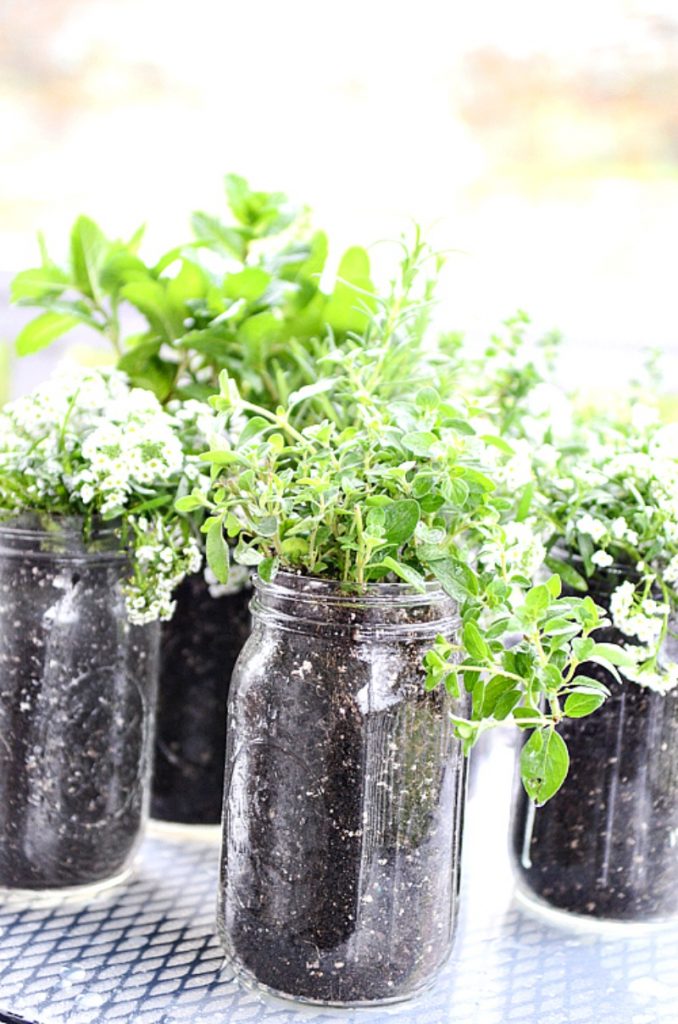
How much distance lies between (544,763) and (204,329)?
385 mm

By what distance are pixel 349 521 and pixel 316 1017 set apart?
269 mm

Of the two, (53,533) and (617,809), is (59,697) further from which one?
(617,809)

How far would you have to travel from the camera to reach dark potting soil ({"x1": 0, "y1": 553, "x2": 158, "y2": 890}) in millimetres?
703

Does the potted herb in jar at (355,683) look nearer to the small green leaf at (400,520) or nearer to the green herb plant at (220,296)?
the small green leaf at (400,520)

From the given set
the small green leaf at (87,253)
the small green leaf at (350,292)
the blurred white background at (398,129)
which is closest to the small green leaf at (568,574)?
the small green leaf at (350,292)

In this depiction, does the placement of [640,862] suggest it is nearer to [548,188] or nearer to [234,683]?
[234,683]

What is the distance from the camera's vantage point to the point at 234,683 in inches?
26.0

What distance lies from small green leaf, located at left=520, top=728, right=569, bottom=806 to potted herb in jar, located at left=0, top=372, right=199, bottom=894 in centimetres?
24

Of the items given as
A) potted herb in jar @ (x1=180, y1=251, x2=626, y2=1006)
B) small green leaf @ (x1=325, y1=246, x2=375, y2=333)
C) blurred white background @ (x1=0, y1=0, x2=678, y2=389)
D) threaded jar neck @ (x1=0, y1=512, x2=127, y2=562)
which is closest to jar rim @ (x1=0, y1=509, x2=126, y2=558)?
threaded jar neck @ (x1=0, y1=512, x2=127, y2=562)

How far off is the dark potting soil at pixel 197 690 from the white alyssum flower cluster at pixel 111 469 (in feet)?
0.32

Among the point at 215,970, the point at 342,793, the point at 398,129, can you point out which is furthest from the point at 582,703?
the point at 398,129

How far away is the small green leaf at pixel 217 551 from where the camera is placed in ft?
1.96

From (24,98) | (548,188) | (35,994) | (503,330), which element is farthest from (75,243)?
(24,98)

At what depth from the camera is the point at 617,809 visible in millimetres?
707
